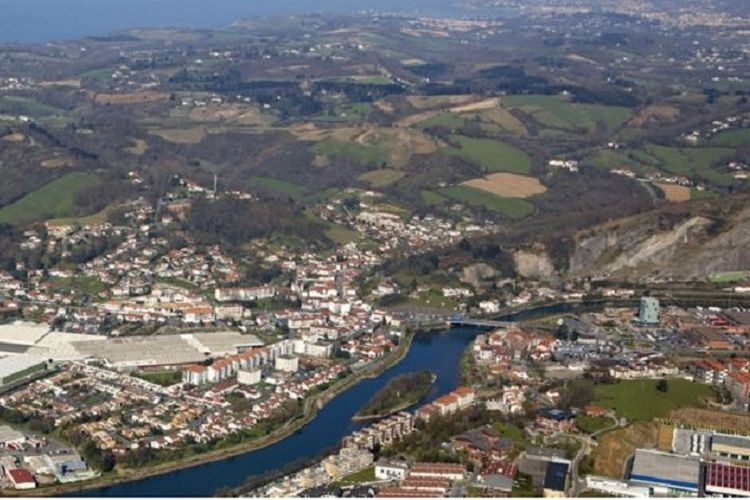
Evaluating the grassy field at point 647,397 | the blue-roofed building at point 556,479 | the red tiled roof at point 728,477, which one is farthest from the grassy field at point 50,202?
the red tiled roof at point 728,477

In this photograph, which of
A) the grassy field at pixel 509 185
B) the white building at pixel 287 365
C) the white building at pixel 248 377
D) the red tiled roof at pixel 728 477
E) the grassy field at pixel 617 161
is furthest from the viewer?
the grassy field at pixel 617 161

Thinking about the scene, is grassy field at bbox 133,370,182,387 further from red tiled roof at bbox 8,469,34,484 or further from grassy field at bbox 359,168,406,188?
grassy field at bbox 359,168,406,188

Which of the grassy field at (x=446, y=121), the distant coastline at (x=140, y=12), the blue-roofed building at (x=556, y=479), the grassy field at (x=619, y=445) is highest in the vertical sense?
the blue-roofed building at (x=556, y=479)

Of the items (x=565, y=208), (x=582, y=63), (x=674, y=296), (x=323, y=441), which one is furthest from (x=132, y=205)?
(x=582, y=63)

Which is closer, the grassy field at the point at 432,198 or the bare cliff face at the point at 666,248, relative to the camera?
the bare cliff face at the point at 666,248

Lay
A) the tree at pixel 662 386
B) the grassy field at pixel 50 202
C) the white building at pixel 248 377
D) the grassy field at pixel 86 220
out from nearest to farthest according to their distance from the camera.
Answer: the tree at pixel 662 386 → the white building at pixel 248 377 → the grassy field at pixel 86 220 → the grassy field at pixel 50 202

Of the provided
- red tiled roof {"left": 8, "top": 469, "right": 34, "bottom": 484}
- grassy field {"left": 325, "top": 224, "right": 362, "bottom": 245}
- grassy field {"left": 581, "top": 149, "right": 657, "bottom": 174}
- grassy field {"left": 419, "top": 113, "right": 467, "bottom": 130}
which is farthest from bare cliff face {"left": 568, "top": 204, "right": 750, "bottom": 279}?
red tiled roof {"left": 8, "top": 469, "right": 34, "bottom": 484}

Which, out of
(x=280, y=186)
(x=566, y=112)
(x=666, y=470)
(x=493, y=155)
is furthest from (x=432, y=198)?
(x=666, y=470)

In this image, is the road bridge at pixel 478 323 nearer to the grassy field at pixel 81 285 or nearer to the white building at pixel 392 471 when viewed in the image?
the grassy field at pixel 81 285

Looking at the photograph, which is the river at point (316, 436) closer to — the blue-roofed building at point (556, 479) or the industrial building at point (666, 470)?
the blue-roofed building at point (556, 479)

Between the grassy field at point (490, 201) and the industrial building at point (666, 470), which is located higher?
the industrial building at point (666, 470)
